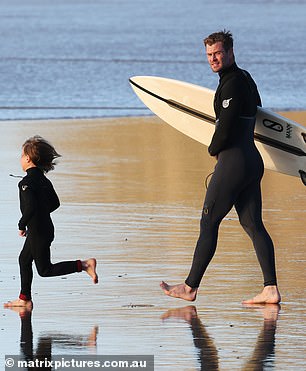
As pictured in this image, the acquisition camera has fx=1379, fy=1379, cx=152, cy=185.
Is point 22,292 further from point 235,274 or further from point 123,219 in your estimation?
point 123,219

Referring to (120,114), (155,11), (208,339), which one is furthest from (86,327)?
(155,11)

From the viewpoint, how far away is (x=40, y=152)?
866cm

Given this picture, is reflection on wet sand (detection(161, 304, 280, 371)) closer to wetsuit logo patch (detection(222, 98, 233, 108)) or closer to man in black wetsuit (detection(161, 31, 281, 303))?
man in black wetsuit (detection(161, 31, 281, 303))

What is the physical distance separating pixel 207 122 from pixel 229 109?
6.51 feet

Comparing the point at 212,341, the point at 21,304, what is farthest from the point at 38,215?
the point at 212,341

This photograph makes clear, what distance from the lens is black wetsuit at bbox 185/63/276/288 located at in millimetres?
8562

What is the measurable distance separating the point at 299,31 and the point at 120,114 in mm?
38825

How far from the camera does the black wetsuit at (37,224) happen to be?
8625mm

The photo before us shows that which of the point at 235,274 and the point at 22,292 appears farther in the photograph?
the point at 235,274

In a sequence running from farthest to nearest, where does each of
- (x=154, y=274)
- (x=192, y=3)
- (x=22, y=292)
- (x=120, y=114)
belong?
1. (x=192, y=3)
2. (x=120, y=114)
3. (x=154, y=274)
4. (x=22, y=292)

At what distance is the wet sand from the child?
0.18 meters

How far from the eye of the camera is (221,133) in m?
8.57

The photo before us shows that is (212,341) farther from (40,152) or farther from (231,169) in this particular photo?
(40,152)

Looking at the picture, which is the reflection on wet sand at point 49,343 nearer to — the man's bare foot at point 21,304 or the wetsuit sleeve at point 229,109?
the man's bare foot at point 21,304
